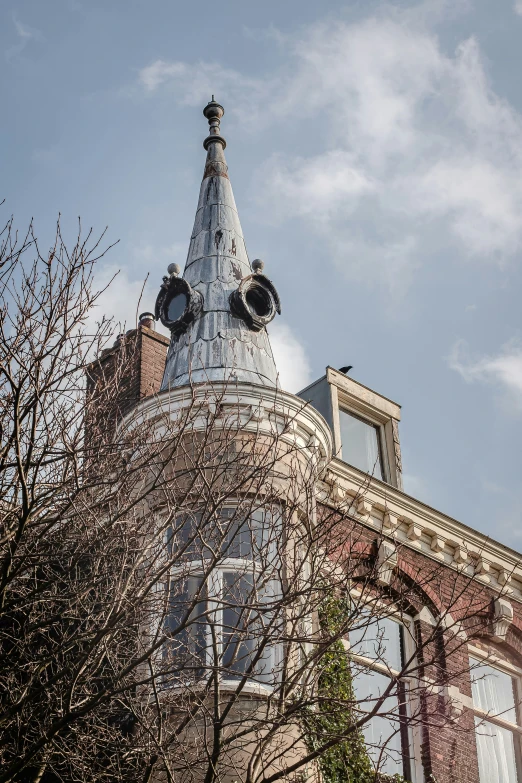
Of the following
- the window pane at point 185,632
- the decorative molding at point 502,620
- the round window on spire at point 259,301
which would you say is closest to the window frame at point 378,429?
the decorative molding at point 502,620

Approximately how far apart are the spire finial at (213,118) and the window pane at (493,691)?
9.13 meters

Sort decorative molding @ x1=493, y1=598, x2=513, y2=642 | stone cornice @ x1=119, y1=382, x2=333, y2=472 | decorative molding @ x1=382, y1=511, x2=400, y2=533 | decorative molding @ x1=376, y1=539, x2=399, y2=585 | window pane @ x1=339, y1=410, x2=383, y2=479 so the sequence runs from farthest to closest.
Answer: window pane @ x1=339, y1=410, x2=383, y2=479 → decorative molding @ x1=493, y1=598, x2=513, y2=642 → decorative molding @ x1=382, y1=511, x2=400, y2=533 → decorative molding @ x1=376, y1=539, x2=399, y2=585 → stone cornice @ x1=119, y1=382, x2=333, y2=472

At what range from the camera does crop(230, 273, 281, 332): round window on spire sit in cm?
1697

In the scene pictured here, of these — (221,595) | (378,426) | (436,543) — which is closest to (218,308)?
(378,426)

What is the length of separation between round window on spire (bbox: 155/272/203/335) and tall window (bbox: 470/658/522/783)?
6391 millimetres

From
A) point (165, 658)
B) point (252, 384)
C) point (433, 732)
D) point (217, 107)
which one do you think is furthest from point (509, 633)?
point (217, 107)

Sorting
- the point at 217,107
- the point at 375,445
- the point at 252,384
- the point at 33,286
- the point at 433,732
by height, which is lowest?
the point at 433,732

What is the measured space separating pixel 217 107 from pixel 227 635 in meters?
9.87

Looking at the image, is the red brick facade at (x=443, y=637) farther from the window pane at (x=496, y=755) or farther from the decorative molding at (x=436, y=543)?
the window pane at (x=496, y=755)

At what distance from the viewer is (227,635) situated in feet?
43.9

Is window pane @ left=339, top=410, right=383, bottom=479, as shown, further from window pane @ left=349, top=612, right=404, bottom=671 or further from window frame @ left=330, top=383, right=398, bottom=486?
window pane @ left=349, top=612, right=404, bottom=671

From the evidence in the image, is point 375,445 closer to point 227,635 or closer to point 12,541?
point 227,635

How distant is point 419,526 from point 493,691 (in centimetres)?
268

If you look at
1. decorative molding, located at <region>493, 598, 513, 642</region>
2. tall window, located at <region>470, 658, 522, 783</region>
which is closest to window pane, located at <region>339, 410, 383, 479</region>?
decorative molding, located at <region>493, 598, 513, 642</region>
